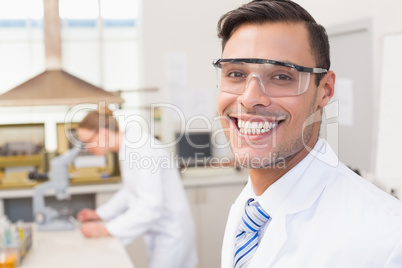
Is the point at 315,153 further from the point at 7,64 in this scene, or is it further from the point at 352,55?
the point at 7,64

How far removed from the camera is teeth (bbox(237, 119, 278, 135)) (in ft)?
3.91

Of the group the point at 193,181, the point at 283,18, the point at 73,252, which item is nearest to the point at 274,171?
the point at 283,18

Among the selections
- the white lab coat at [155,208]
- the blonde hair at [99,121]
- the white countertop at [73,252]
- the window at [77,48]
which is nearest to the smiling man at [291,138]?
the white countertop at [73,252]

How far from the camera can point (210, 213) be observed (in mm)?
4516

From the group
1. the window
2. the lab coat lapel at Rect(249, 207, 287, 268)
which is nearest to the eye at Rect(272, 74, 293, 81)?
the lab coat lapel at Rect(249, 207, 287, 268)

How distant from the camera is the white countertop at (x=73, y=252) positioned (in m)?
2.58

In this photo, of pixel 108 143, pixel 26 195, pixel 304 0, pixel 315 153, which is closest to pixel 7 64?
pixel 26 195

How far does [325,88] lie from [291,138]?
0.17 metres

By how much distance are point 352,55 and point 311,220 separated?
216 centimetres

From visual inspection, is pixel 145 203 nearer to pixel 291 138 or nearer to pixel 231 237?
pixel 231 237

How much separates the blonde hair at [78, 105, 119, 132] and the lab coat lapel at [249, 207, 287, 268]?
2123 mm

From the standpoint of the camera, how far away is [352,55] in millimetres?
3156

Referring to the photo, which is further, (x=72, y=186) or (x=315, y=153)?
(x=72, y=186)

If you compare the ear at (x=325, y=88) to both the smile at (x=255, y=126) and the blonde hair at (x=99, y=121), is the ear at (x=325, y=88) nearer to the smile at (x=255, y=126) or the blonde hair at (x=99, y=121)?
the smile at (x=255, y=126)
